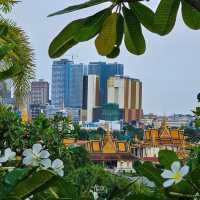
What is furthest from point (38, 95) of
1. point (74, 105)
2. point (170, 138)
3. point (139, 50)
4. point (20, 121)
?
point (139, 50)

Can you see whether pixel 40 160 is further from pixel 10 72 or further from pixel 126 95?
pixel 126 95

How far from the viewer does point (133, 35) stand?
2.45 ft

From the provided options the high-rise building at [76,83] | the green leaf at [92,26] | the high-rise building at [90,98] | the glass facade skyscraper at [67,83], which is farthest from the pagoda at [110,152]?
the high-rise building at [76,83]

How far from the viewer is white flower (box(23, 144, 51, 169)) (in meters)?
0.71

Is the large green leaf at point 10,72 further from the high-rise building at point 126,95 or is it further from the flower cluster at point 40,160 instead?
the high-rise building at point 126,95

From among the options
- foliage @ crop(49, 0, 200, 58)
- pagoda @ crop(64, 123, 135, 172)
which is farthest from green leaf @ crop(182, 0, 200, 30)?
pagoda @ crop(64, 123, 135, 172)

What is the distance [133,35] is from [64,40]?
87 millimetres

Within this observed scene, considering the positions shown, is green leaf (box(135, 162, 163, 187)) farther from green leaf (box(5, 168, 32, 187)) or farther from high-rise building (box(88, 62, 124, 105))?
high-rise building (box(88, 62, 124, 105))

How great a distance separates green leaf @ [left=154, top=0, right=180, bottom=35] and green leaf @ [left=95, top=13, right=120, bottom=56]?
7 cm

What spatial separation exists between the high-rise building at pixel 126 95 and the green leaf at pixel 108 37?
139ft

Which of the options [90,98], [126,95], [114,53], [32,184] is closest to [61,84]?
[90,98]

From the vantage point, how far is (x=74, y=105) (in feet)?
174

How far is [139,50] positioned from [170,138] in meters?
23.3

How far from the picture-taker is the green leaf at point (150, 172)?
2.05ft
